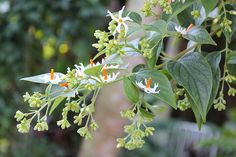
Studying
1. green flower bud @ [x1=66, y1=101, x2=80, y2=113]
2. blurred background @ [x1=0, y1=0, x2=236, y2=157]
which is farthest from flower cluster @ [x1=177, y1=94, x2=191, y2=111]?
blurred background @ [x1=0, y1=0, x2=236, y2=157]

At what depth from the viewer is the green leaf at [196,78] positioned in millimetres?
554

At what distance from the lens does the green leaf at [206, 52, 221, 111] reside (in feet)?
1.95

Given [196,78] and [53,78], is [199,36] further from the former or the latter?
[53,78]

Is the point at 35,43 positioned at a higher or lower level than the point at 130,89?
lower

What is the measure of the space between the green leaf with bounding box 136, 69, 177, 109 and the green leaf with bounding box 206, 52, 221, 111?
0.07 m

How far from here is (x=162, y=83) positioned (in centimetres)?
56

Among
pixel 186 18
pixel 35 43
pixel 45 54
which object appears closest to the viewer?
pixel 186 18

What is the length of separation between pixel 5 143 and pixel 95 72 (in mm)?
2604

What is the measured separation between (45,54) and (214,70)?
2.45 metres

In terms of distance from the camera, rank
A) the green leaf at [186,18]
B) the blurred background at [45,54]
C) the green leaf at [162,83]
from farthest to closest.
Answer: the blurred background at [45,54], the green leaf at [186,18], the green leaf at [162,83]

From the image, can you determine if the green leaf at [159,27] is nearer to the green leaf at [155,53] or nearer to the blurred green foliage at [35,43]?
the green leaf at [155,53]

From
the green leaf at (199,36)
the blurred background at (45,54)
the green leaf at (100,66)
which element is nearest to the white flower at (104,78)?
the green leaf at (100,66)

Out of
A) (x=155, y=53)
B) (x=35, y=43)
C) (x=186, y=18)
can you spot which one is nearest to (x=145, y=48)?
(x=155, y=53)

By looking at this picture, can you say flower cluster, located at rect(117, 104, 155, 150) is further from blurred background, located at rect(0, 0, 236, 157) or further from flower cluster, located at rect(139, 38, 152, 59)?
blurred background, located at rect(0, 0, 236, 157)
